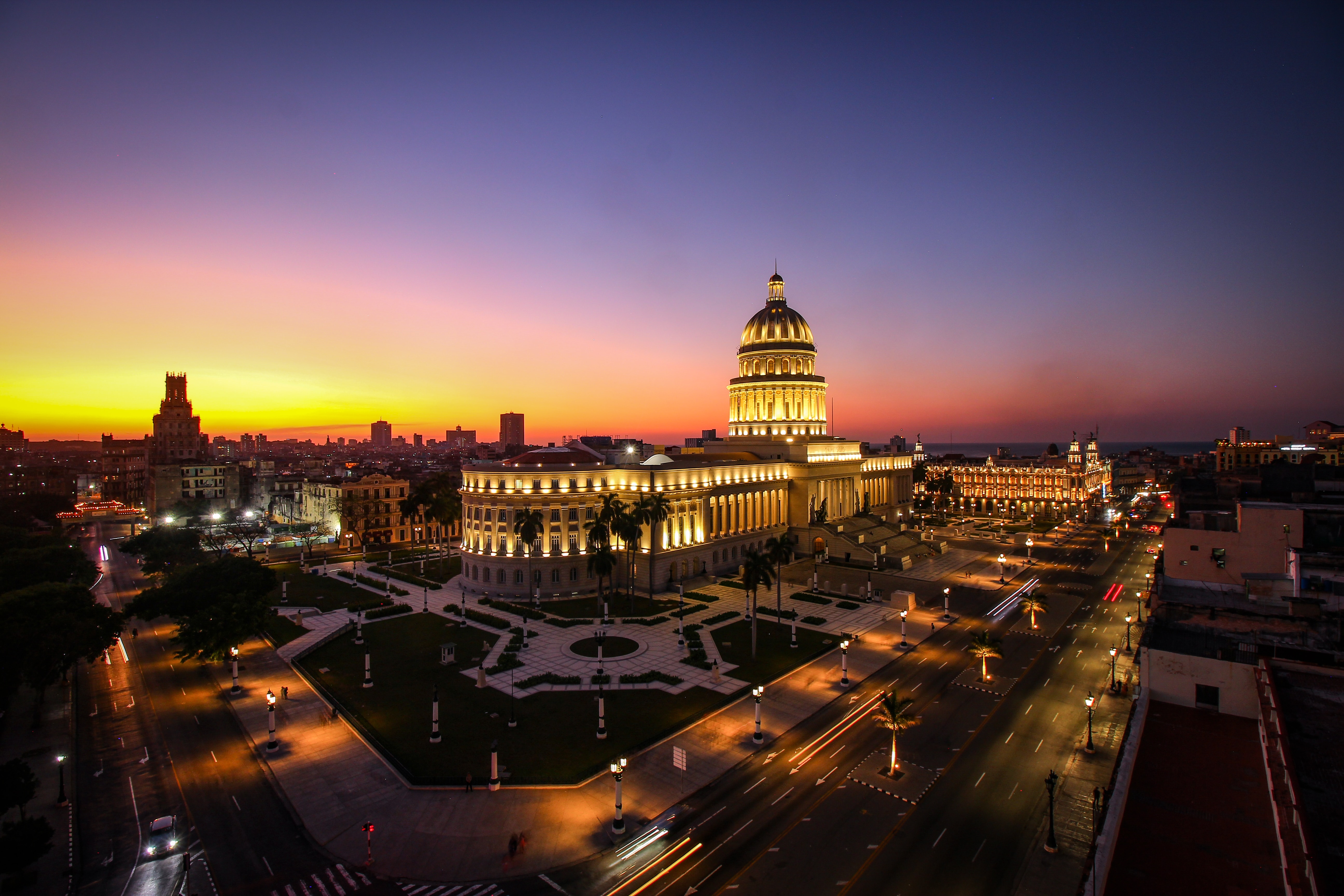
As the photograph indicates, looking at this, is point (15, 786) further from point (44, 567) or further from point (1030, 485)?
point (1030, 485)

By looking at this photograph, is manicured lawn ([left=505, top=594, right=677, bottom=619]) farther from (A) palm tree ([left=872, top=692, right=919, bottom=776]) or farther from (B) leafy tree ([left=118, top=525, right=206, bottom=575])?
(B) leafy tree ([left=118, top=525, right=206, bottom=575])

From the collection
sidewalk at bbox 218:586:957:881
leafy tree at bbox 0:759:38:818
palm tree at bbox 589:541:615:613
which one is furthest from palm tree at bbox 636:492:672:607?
leafy tree at bbox 0:759:38:818

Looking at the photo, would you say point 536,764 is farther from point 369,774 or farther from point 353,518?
point 353,518

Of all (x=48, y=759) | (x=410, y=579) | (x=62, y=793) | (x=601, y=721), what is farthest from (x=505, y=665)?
(x=410, y=579)

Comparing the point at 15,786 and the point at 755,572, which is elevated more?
the point at 755,572

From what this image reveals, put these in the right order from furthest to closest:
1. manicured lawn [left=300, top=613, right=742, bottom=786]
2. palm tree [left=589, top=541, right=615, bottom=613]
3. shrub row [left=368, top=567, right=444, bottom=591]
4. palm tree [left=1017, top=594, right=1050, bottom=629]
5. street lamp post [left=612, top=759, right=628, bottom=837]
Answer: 1. shrub row [left=368, top=567, right=444, bottom=591]
2. palm tree [left=589, top=541, right=615, bottom=613]
3. palm tree [left=1017, top=594, right=1050, bottom=629]
4. manicured lawn [left=300, top=613, right=742, bottom=786]
5. street lamp post [left=612, top=759, right=628, bottom=837]

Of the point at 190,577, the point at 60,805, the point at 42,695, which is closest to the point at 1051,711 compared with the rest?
the point at 60,805
